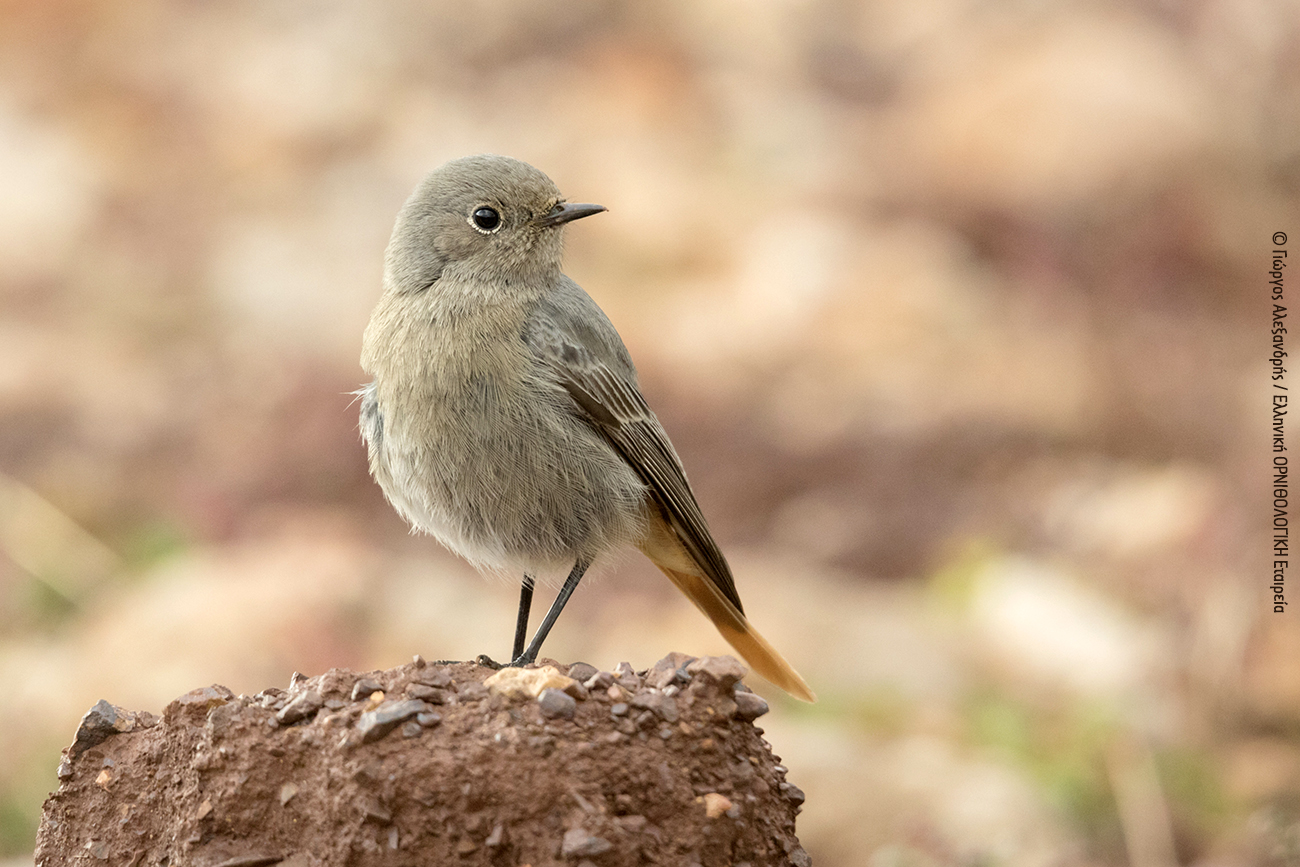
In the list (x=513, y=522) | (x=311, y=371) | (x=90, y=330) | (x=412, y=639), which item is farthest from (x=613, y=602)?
(x=90, y=330)

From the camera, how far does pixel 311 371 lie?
27.9ft

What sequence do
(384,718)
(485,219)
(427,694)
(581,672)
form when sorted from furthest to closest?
(485,219) < (581,672) < (427,694) < (384,718)

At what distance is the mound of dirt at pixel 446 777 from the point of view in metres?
3.05

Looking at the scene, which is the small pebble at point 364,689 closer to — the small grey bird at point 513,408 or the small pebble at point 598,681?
the small pebble at point 598,681

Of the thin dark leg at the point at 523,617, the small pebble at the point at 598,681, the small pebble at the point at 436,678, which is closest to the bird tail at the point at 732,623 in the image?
the thin dark leg at the point at 523,617

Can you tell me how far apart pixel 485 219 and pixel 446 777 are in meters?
2.17

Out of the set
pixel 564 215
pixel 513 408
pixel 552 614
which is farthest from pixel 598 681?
pixel 564 215

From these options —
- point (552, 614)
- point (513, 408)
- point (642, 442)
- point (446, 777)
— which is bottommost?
point (446, 777)

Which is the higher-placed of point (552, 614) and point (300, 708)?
point (552, 614)

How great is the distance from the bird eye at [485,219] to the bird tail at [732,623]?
4.24 ft

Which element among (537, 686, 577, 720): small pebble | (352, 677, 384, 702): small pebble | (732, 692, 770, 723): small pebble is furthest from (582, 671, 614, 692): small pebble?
(352, 677, 384, 702): small pebble

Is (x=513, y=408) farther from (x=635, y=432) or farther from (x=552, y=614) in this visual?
(x=552, y=614)

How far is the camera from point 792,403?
842 cm

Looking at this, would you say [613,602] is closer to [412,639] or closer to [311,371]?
[412,639]
